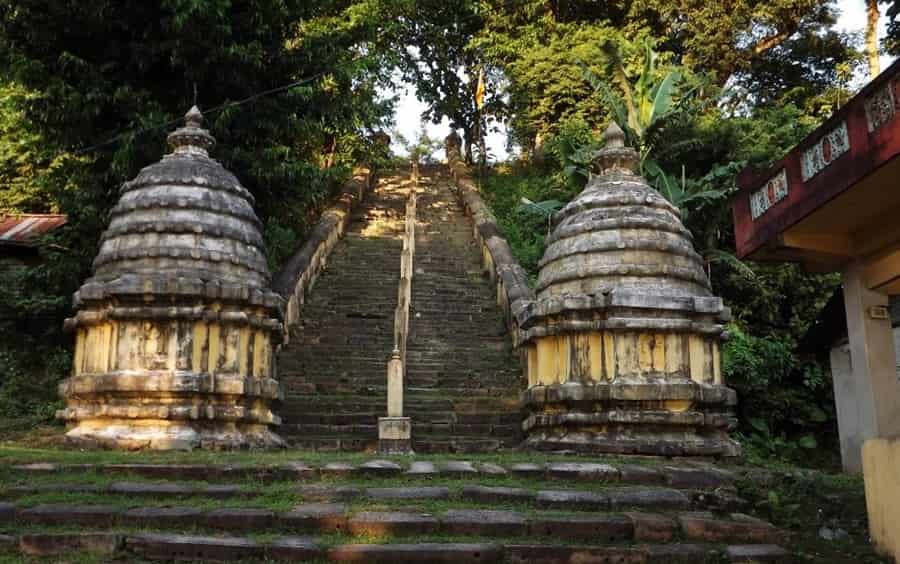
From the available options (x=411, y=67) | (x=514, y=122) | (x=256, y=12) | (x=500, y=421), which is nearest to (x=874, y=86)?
(x=500, y=421)

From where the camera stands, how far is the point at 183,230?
10.2 m

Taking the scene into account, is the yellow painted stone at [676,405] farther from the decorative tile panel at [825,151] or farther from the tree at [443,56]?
the tree at [443,56]

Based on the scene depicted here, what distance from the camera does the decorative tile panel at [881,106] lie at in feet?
18.5

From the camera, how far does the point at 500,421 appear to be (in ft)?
37.3

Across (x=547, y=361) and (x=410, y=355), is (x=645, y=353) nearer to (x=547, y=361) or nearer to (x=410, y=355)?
(x=547, y=361)

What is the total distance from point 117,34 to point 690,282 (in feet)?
31.4

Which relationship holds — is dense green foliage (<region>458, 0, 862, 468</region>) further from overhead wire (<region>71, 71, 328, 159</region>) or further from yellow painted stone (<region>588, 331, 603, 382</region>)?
overhead wire (<region>71, 71, 328, 159</region>)

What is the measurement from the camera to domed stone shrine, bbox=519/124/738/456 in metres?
9.42

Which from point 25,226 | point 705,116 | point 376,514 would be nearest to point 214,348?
point 376,514

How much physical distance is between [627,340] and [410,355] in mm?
4558

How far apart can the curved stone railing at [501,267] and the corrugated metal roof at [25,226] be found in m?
8.24

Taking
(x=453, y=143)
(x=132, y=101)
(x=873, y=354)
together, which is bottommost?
(x=873, y=354)

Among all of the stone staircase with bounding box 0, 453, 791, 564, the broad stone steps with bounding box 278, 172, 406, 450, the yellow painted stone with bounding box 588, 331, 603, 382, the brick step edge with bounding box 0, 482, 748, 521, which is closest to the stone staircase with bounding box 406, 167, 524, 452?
the broad stone steps with bounding box 278, 172, 406, 450

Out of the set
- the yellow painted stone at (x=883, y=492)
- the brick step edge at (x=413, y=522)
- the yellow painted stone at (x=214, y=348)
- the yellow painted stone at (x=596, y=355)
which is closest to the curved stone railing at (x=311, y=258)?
the yellow painted stone at (x=214, y=348)
